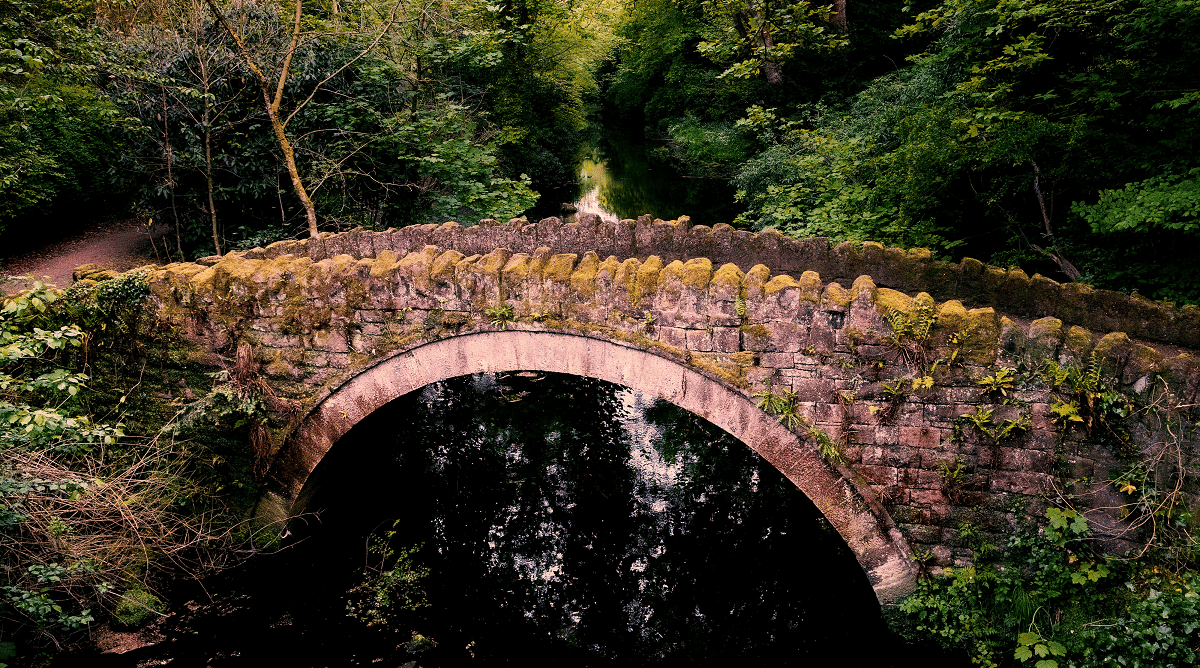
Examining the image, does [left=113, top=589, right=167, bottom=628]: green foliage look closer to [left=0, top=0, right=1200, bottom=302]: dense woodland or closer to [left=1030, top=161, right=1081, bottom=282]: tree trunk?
[left=0, top=0, right=1200, bottom=302]: dense woodland

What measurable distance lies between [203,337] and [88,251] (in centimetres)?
877

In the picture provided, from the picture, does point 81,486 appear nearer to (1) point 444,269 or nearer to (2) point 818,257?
(1) point 444,269

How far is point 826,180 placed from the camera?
10398mm

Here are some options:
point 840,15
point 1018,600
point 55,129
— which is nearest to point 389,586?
point 1018,600

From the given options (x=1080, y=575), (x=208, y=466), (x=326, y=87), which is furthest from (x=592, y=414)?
(x=326, y=87)

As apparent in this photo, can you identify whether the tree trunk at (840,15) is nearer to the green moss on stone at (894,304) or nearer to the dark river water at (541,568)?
the dark river water at (541,568)

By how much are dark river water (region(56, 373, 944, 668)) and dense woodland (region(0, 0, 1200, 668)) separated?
0.84 m

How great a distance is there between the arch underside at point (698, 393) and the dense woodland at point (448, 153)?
583mm

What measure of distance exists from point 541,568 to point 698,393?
314cm

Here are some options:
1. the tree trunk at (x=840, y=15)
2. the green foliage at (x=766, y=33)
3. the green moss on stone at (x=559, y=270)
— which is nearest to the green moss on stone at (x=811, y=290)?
the green moss on stone at (x=559, y=270)

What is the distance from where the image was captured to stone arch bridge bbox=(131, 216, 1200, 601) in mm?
4449

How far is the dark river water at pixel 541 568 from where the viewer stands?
19.0 ft

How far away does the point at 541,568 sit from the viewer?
6.91 metres

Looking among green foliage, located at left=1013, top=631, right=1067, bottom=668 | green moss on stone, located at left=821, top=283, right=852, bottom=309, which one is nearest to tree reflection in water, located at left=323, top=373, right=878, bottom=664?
green foliage, located at left=1013, top=631, right=1067, bottom=668
